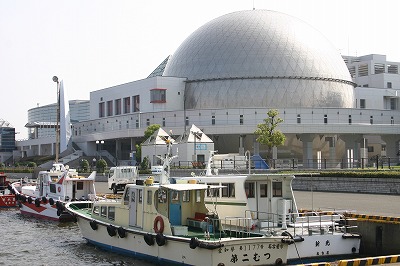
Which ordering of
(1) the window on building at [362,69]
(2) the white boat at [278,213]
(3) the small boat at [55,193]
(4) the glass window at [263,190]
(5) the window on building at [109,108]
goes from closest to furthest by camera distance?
(2) the white boat at [278,213]
(4) the glass window at [263,190]
(3) the small boat at [55,193]
(5) the window on building at [109,108]
(1) the window on building at [362,69]

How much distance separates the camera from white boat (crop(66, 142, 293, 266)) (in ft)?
67.3

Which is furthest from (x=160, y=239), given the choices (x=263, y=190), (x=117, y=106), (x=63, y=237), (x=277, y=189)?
(x=117, y=106)

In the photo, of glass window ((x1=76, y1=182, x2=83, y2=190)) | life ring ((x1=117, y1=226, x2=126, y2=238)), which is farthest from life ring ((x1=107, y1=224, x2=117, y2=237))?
glass window ((x1=76, y1=182, x2=83, y2=190))

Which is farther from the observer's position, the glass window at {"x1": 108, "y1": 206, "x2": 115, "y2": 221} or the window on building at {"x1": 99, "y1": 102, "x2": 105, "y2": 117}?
the window on building at {"x1": 99, "y1": 102, "x2": 105, "y2": 117}

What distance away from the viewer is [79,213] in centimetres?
2955

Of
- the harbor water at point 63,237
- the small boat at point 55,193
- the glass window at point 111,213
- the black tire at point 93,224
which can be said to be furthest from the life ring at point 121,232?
the small boat at point 55,193

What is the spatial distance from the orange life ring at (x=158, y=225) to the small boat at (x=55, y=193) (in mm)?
14392

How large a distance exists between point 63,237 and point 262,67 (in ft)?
222

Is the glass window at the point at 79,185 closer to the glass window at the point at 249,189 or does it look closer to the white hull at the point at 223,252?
the white hull at the point at 223,252

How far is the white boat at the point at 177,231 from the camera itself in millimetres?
20500

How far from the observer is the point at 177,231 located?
2256cm

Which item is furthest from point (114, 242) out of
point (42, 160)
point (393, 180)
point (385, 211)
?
point (42, 160)

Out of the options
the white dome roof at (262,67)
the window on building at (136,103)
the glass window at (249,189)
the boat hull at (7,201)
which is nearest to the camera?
the glass window at (249,189)

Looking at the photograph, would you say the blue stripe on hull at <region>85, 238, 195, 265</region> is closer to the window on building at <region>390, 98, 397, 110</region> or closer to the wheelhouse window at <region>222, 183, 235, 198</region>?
the wheelhouse window at <region>222, 183, 235, 198</region>
